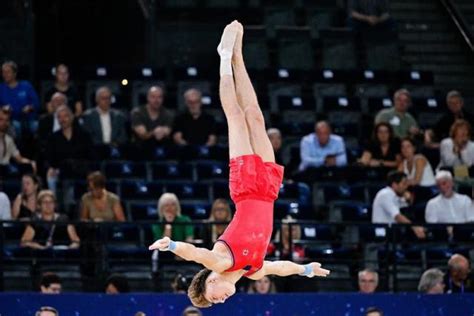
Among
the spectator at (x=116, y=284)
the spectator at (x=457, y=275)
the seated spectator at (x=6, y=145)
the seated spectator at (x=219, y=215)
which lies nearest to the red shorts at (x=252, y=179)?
the spectator at (x=116, y=284)

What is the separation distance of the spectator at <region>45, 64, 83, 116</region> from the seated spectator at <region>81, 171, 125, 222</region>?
7.13ft

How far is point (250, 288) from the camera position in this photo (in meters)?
14.0

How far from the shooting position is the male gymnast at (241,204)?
10.4 meters

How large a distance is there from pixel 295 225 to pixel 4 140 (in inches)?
146

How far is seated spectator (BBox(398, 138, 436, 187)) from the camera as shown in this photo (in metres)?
15.8

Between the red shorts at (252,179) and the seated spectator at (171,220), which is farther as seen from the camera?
the seated spectator at (171,220)

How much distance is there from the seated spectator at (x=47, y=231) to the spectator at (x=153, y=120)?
220cm

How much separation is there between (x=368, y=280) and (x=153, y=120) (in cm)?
390

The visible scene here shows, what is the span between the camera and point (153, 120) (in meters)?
16.3

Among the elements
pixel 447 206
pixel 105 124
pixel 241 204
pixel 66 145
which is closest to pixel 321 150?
pixel 447 206

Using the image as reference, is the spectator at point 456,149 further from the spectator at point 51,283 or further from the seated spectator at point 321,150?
the spectator at point 51,283

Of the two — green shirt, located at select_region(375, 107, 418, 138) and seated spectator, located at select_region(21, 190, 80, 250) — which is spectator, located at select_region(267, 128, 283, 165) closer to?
green shirt, located at select_region(375, 107, 418, 138)

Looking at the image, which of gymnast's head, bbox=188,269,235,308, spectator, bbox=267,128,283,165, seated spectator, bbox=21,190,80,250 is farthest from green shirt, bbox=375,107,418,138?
gymnast's head, bbox=188,269,235,308

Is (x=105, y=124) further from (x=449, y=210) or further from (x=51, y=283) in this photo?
(x=449, y=210)
